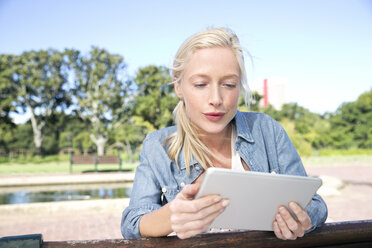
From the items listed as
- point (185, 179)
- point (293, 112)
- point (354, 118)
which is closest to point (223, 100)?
point (185, 179)

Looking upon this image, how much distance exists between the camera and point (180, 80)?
4.83ft

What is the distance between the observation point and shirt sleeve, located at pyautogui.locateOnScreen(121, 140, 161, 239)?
1219 mm

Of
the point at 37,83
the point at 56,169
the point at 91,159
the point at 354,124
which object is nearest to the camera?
the point at 91,159

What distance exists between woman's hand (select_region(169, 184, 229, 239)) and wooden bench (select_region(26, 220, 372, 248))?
0.12 metres

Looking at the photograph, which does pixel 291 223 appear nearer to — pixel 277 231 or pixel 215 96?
pixel 277 231

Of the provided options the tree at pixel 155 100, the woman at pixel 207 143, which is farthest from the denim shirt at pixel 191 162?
the tree at pixel 155 100

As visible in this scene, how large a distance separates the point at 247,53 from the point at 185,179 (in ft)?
2.03

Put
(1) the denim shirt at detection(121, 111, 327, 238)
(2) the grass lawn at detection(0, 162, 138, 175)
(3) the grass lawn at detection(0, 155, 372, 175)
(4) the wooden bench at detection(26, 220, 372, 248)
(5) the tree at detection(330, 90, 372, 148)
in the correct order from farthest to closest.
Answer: (5) the tree at detection(330, 90, 372, 148) < (3) the grass lawn at detection(0, 155, 372, 175) < (2) the grass lawn at detection(0, 162, 138, 175) < (1) the denim shirt at detection(121, 111, 327, 238) < (4) the wooden bench at detection(26, 220, 372, 248)

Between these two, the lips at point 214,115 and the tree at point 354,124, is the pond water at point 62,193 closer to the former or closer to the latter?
the lips at point 214,115

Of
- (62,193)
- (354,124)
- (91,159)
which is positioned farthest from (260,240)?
(354,124)

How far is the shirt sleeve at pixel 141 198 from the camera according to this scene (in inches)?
48.0

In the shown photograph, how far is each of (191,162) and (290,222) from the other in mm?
545

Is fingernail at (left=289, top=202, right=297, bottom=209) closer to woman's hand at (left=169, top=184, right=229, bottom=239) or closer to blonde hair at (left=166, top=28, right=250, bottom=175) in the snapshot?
woman's hand at (left=169, top=184, right=229, bottom=239)

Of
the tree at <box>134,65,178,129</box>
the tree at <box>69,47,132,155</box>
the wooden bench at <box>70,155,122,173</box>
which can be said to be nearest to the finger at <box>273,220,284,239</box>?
the wooden bench at <box>70,155,122,173</box>
